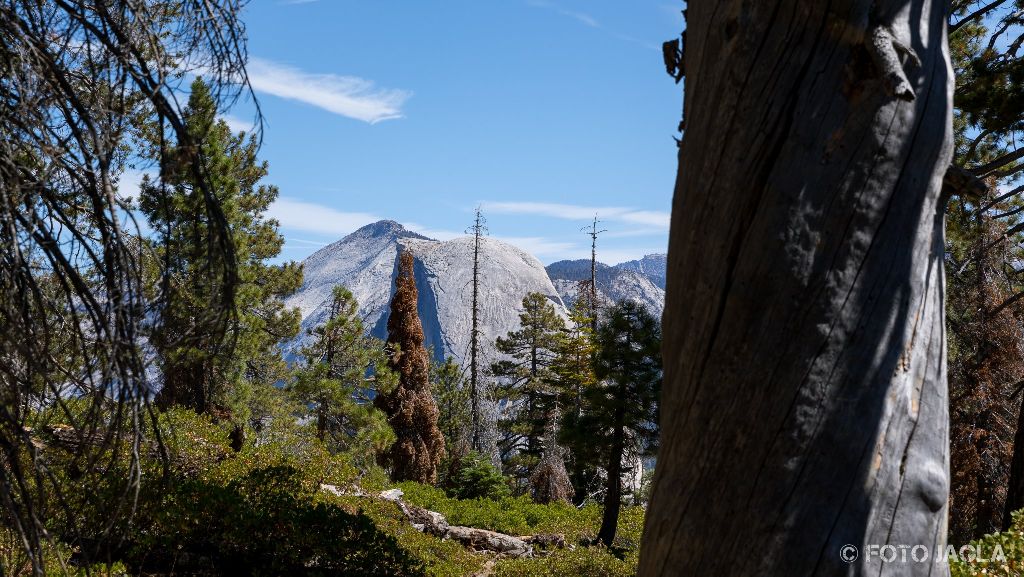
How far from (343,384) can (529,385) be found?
1262 centimetres

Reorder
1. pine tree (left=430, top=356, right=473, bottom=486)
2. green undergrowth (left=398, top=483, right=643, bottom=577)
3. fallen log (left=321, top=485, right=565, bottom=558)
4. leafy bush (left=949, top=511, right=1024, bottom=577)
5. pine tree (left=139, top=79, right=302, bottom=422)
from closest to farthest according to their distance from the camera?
leafy bush (left=949, top=511, right=1024, bottom=577) → pine tree (left=139, top=79, right=302, bottom=422) → fallen log (left=321, top=485, right=565, bottom=558) → green undergrowth (left=398, top=483, right=643, bottom=577) → pine tree (left=430, top=356, right=473, bottom=486)

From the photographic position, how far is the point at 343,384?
17.6 metres

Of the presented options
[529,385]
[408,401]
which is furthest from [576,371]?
[408,401]

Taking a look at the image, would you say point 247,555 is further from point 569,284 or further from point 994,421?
point 569,284

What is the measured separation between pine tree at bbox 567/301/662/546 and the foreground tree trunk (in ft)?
39.7

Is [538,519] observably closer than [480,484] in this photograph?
Yes

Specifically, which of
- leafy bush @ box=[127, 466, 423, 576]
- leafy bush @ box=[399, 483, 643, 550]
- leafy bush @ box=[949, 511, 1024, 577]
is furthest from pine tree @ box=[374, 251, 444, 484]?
leafy bush @ box=[949, 511, 1024, 577]

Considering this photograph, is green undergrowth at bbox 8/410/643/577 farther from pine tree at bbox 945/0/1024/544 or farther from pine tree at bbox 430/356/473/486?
pine tree at bbox 430/356/473/486

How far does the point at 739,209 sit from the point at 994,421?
637 inches

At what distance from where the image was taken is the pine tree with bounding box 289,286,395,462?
1722 centimetres

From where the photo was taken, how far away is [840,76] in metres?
1.74

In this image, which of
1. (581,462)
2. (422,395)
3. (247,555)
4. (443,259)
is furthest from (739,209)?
(443,259)

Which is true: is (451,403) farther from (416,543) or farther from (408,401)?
(416,543)

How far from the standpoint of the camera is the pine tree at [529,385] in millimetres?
28328
